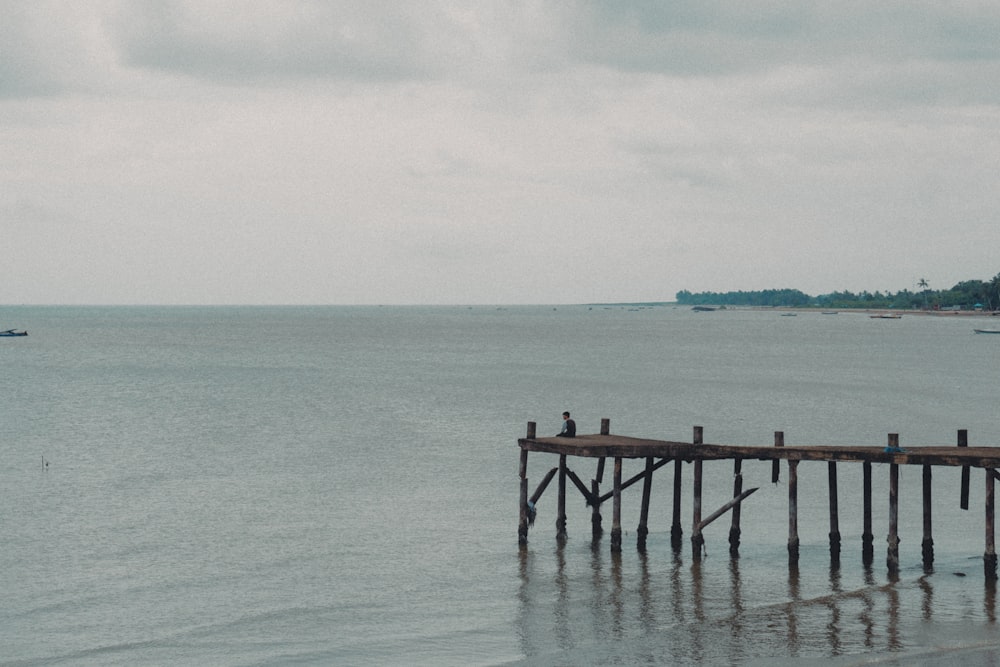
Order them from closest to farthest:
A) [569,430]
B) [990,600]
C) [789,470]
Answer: [990,600] < [789,470] < [569,430]

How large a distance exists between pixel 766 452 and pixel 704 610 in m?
5.02

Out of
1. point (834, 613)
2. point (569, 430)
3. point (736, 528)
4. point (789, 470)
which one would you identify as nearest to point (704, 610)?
point (834, 613)

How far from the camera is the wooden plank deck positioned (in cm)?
2745

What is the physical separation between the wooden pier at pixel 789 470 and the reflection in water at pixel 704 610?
97 cm

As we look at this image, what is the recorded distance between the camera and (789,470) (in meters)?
30.2

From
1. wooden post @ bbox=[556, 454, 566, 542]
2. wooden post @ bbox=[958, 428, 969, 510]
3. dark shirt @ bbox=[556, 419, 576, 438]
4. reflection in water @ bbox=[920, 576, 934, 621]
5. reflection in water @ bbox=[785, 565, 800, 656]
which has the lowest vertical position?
reflection in water @ bbox=[785, 565, 800, 656]

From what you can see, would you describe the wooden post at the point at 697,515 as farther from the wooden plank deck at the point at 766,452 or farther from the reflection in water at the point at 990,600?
the reflection in water at the point at 990,600

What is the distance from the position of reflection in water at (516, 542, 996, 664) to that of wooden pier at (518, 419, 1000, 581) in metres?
0.97

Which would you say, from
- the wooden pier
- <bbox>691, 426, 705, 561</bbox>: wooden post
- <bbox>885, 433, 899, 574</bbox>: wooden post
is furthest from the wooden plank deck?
<bbox>885, 433, 899, 574</bbox>: wooden post

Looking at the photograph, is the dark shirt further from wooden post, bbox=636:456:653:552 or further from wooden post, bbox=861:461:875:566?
wooden post, bbox=861:461:875:566

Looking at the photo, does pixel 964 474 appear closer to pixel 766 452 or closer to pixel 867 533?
pixel 867 533

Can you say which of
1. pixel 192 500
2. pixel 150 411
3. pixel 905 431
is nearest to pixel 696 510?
pixel 192 500

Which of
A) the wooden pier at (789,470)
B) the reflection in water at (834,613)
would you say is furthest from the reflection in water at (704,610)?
the wooden pier at (789,470)

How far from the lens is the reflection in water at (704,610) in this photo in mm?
22961
